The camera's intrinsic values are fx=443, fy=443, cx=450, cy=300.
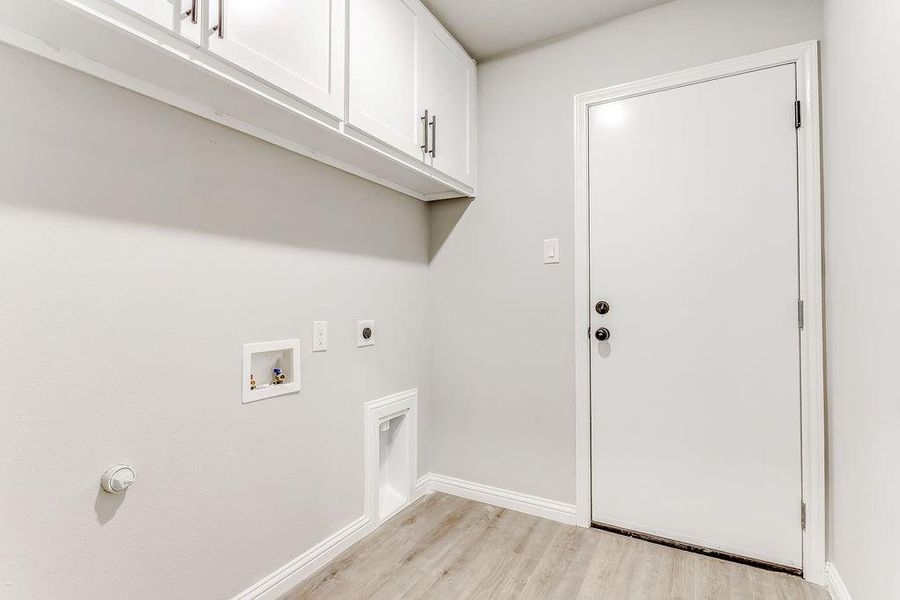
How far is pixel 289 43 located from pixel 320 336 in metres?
1.03

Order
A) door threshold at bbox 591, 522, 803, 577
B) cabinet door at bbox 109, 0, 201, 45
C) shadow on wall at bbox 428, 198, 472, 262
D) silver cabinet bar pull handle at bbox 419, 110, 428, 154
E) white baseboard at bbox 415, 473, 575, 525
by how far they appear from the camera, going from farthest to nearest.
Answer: shadow on wall at bbox 428, 198, 472, 262, white baseboard at bbox 415, 473, 575, 525, silver cabinet bar pull handle at bbox 419, 110, 428, 154, door threshold at bbox 591, 522, 803, 577, cabinet door at bbox 109, 0, 201, 45

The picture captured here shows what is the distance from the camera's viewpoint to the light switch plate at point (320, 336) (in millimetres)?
1774

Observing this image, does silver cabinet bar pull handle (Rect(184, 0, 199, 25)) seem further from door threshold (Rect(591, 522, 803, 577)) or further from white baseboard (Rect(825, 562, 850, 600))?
white baseboard (Rect(825, 562, 850, 600))

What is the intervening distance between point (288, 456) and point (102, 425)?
650 millimetres

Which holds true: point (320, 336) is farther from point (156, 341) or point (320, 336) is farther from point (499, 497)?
point (499, 497)

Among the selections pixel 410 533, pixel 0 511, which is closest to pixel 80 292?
pixel 0 511

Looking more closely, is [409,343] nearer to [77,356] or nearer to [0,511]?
[77,356]

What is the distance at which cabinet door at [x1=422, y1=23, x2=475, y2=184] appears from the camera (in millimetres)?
2020

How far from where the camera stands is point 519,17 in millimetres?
2078

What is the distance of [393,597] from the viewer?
1617 mm

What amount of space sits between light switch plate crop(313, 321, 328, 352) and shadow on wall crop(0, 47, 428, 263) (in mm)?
324

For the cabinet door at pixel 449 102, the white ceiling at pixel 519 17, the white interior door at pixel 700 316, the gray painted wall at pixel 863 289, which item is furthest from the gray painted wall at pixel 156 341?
the gray painted wall at pixel 863 289

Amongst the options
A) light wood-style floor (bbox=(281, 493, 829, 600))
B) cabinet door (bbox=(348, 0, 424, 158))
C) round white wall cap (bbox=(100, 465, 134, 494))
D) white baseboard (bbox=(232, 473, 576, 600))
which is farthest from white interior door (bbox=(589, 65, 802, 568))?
round white wall cap (bbox=(100, 465, 134, 494))

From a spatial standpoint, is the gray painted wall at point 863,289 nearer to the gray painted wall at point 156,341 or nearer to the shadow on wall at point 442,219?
the shadow on wall at point 442,219
